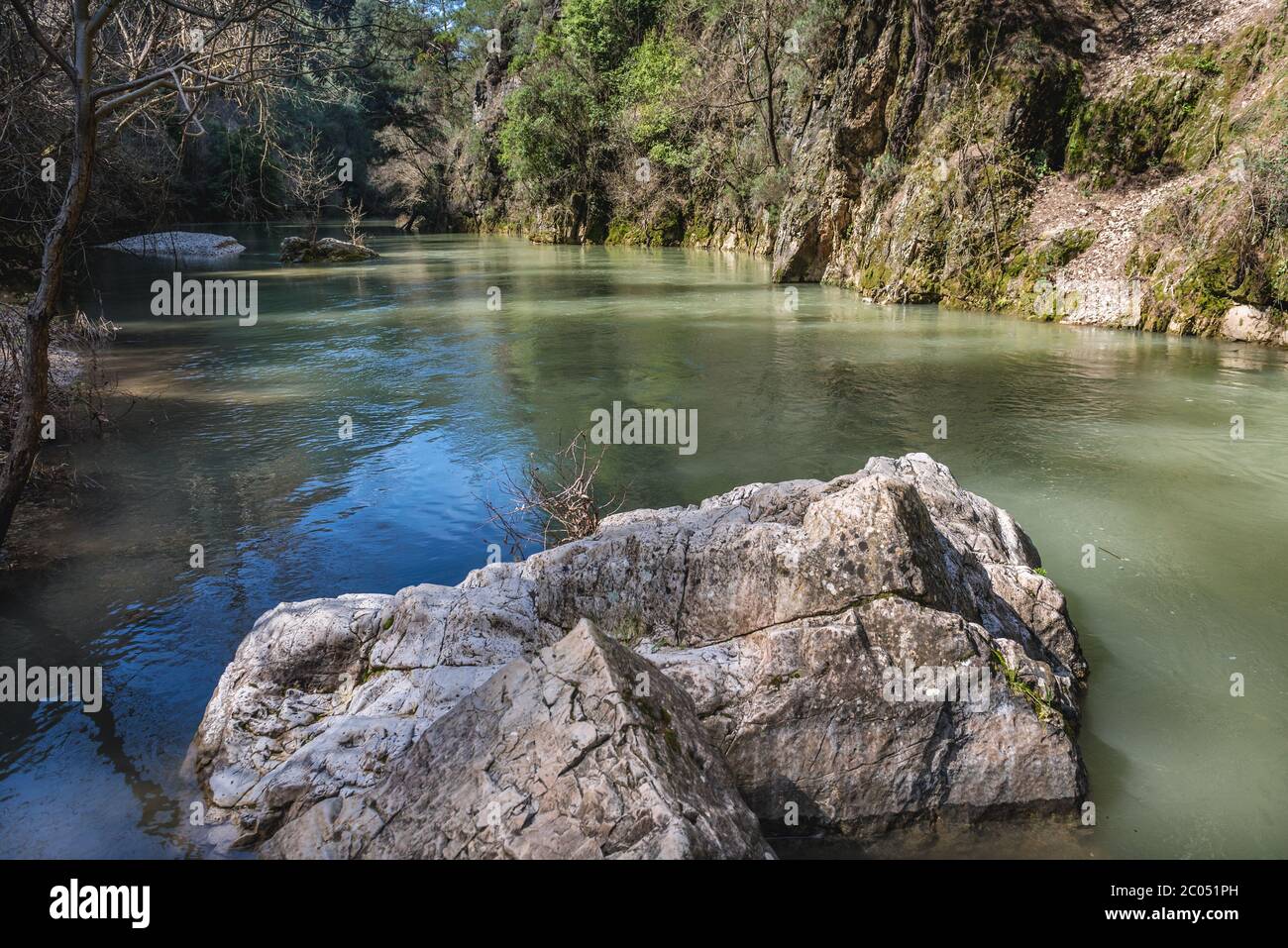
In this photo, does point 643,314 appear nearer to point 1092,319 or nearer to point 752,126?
point 1092,319

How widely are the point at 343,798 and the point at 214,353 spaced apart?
14.8m

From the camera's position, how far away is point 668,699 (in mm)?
3375

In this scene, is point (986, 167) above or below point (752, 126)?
below

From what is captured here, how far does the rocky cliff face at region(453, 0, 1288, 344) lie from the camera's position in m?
15.0

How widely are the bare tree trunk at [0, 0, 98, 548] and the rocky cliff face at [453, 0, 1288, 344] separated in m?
15.8

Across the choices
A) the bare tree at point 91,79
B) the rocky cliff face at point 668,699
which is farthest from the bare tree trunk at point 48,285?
the rocky cliff face at point 668,699

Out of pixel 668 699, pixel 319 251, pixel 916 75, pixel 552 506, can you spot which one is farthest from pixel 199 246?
pixel 668 699

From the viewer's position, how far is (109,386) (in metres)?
13.0

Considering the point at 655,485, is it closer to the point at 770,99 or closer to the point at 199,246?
the point at 770,99

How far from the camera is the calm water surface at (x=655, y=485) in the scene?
453cm

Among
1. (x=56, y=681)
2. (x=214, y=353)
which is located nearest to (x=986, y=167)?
(x=214, y=353)

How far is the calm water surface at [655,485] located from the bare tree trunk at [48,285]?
986 mm

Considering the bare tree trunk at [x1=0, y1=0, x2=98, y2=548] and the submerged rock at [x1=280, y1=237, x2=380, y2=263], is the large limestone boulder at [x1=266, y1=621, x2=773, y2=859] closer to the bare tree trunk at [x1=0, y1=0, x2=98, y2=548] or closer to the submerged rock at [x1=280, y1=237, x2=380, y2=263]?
the bare tree trunk at [x1=0, y1=0, x2=98, y2=548]

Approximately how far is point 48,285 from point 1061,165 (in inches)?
729
